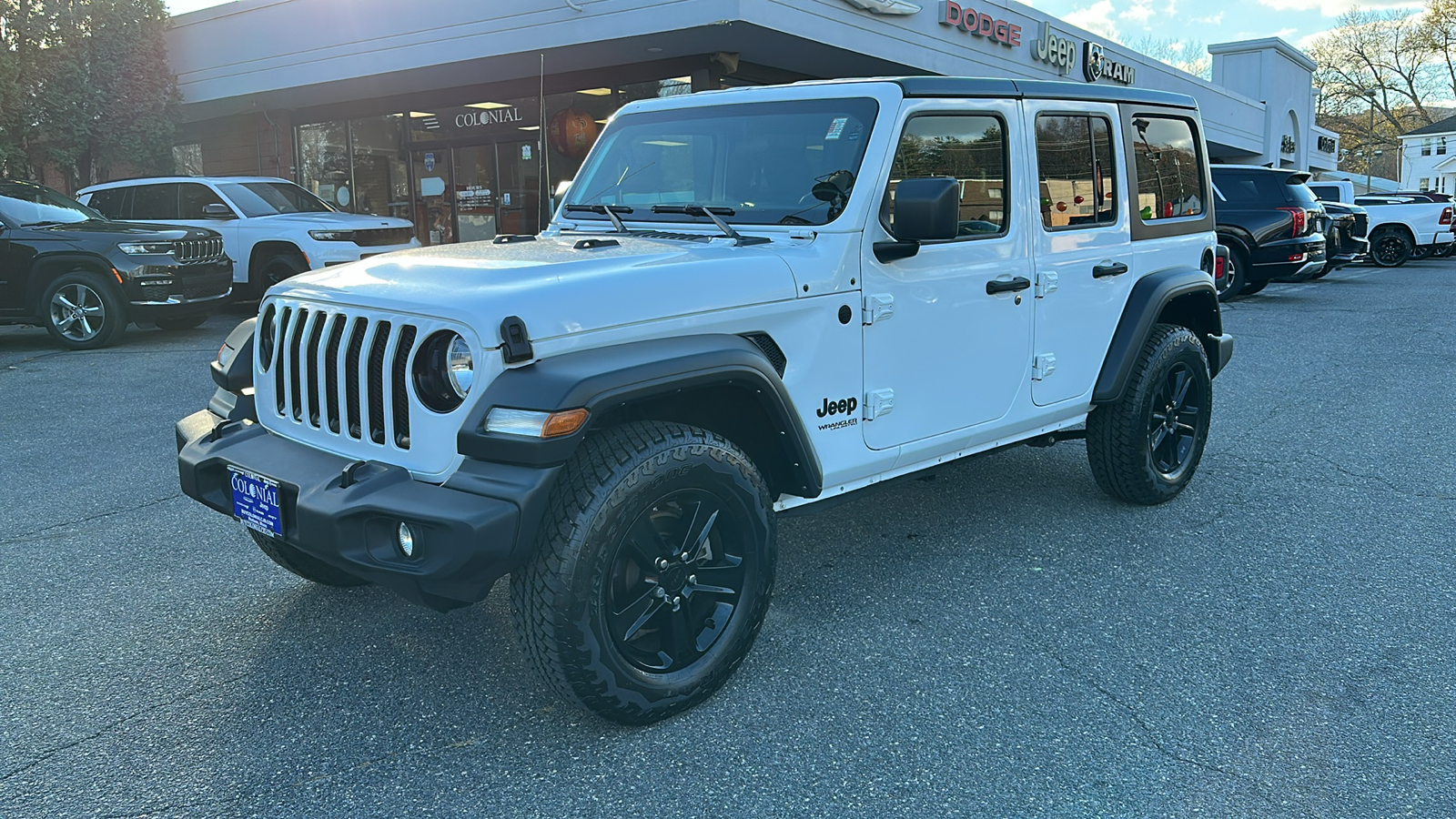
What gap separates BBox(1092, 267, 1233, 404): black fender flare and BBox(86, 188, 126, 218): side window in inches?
493

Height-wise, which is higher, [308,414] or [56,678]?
[308,414]

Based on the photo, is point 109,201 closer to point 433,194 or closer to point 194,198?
point 194,198

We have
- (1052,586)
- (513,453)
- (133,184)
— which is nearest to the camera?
(513,453)

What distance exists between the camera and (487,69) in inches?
618

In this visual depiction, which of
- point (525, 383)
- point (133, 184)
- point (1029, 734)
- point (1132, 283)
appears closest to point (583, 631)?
point (525, 383)

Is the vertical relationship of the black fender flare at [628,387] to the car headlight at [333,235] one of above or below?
below

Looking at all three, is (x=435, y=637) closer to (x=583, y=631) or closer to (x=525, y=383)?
(x=583, y=631)

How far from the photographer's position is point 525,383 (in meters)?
2.77

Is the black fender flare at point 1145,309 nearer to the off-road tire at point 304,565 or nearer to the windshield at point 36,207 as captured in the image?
the off-road tire at point 304,565

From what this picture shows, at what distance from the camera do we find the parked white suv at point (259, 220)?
11.7 m

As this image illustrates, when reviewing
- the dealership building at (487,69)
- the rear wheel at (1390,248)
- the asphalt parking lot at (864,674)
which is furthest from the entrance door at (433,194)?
the rear wheel at (1390,248)

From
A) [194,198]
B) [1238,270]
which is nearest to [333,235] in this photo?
[194,198]

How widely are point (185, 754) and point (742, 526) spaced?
5.56 feet

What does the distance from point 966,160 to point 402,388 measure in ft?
7.47
